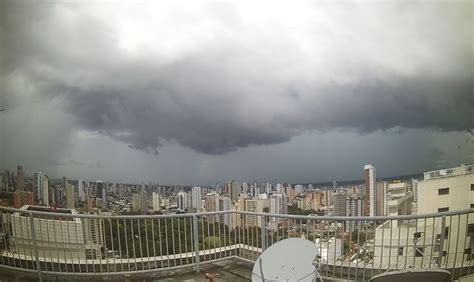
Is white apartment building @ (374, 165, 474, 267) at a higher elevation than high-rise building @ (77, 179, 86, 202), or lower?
lower

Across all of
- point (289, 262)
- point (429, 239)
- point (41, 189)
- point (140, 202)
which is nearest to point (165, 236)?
point (140, 202)

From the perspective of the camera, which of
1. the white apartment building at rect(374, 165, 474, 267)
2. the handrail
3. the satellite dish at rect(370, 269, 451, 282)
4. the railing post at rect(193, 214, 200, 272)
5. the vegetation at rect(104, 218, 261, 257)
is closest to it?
the satellite dish at rect(370, 269, 451, 282)

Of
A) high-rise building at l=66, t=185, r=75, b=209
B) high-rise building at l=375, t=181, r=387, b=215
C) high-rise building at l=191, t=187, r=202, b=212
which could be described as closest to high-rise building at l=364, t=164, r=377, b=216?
high-rise building at l=375, t=181, r=387, b=215

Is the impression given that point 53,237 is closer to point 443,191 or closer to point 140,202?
point 140,202

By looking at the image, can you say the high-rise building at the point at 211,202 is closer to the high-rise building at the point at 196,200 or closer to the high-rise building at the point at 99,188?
the high-rise building at the point at 196,200

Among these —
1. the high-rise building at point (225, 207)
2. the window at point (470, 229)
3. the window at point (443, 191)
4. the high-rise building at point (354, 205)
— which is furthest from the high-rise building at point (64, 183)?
the window at point (470, 229)

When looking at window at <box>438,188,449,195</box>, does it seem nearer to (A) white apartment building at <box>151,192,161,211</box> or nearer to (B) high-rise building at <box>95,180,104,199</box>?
(A) white apartment building at <box>151,192,161,211</box>
